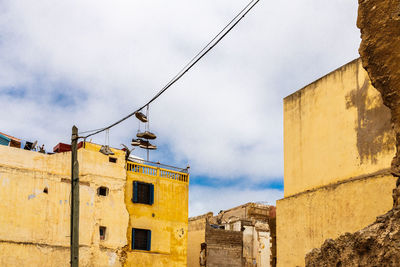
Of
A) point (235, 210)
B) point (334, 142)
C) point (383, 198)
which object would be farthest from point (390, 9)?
point (235, 210)

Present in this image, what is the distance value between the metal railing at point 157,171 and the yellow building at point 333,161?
10.6m

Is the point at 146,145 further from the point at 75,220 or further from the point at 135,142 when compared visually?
the point at 75,220

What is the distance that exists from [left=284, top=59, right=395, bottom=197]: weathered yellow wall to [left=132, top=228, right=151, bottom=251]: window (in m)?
10.8

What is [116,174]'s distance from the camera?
83.5ft

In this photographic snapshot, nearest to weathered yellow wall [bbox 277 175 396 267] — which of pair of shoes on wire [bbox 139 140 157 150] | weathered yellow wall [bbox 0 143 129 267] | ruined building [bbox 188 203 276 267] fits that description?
pair of shoes on wire [bbox 139 140 157 150]

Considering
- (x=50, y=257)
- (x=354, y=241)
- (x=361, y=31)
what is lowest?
(x=50, y=257)

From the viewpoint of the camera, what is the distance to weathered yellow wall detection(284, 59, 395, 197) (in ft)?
46.6

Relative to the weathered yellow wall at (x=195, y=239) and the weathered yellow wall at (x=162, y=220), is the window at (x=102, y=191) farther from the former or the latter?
the weathered yellow wall at (x=195, y=239)

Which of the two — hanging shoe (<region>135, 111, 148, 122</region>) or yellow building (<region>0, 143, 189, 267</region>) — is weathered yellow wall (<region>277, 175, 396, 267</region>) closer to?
hanging shoe (<region>135, 111, 148, 122</region>)

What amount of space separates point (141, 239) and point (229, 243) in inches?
344

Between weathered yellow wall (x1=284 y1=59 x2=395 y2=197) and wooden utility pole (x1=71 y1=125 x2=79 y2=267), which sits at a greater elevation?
weathered yellow wall (x1=284 y1=59 x2=395 y2=197)

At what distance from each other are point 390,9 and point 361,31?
349mm

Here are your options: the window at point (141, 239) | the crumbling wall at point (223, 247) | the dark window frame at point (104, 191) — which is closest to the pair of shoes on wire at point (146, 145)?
the dark window frame at point (104, 191)

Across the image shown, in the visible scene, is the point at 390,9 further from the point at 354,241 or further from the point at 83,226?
the point at 83,226
